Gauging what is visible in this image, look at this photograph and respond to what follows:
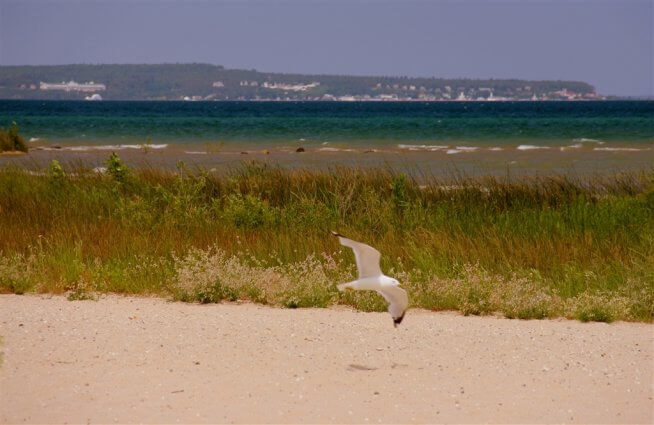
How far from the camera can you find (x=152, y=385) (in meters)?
7.11

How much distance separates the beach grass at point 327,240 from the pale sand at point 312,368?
587mm

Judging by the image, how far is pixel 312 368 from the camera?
297 inches

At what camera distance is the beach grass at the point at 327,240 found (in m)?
10.3

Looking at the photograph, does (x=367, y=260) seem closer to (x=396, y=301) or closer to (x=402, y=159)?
(x=396, y=301)

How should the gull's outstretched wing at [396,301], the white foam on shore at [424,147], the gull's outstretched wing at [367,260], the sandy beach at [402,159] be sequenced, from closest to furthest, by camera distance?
the gull's outstretched wing at [367,260] < the gull's outstretched wing at [396,301] < the sandy beach at [402,159] < the white foam on shore at [424,147]

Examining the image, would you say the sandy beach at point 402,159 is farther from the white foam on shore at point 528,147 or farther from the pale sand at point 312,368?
the pale sand at point 312,368

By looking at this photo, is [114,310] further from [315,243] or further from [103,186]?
[103,186]

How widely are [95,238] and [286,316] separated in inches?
170

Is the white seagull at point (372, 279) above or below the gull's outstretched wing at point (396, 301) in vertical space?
above

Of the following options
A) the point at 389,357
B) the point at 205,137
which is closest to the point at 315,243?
the point at 389,357

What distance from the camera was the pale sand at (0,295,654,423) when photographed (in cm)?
661

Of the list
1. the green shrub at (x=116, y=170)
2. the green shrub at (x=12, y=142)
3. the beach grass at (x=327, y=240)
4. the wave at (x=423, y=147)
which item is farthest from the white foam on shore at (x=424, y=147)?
the green shrub at (x=116, y=170)

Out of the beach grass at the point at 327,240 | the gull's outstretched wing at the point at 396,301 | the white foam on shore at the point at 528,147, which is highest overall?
the gull's outstretched wing at the point at 396,301

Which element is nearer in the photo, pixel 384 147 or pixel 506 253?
pixel 506 253
